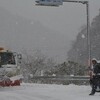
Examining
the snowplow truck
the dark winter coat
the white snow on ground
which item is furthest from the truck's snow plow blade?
the dark winter coat

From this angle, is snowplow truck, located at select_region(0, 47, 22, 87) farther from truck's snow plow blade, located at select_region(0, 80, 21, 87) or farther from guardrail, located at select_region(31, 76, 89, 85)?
guardrail, located at select_region(31, 76, 89, 85)

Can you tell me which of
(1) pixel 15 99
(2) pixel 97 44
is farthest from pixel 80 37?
(1) pixel 15 99

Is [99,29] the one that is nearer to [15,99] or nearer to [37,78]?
[37,78]

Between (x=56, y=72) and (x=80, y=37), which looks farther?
(x=80, y=37)

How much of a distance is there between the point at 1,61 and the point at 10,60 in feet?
2.44

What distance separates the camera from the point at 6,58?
89.7 feet

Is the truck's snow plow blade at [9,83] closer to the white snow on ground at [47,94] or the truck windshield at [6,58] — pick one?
the white snow on ground at [47,94]

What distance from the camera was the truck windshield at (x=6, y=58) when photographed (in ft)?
88.7

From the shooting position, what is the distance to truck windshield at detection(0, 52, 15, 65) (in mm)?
27031

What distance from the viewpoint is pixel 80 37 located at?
339ft

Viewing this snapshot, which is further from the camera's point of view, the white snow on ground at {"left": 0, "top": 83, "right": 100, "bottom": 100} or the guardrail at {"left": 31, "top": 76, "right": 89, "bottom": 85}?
the guardrail at {"left": 31, "top": 76, "right": 89, "bottom": 85}

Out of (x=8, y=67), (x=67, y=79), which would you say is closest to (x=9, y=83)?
(x=8, y=67)

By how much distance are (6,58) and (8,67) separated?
0.65 meters

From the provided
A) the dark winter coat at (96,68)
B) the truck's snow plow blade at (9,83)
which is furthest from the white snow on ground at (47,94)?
the dark winter coat at (96,68)
